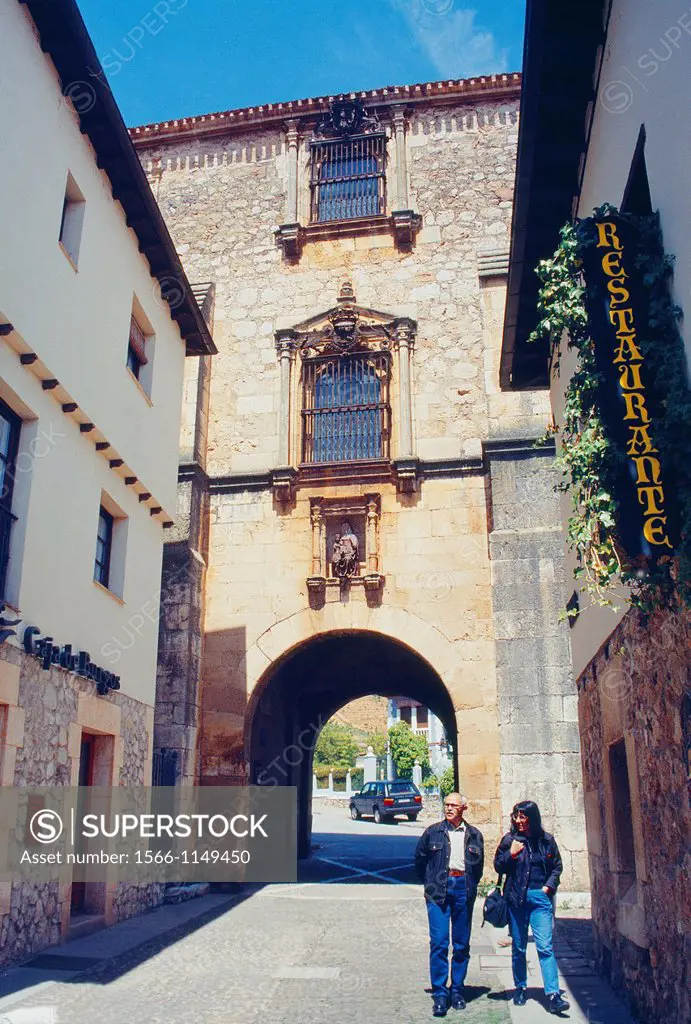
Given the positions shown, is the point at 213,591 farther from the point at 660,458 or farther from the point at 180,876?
the point at 660,458

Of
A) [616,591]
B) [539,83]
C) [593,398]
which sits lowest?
[616,591]

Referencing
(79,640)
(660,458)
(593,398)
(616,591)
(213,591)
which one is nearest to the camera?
(660,458)

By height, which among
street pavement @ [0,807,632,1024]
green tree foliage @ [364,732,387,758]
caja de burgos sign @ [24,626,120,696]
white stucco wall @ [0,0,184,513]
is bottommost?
street pavement @ [0,807,632,1024]

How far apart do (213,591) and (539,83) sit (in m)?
9.52

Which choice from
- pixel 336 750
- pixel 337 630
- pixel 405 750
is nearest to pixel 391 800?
pixel 405 750

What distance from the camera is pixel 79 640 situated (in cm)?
923

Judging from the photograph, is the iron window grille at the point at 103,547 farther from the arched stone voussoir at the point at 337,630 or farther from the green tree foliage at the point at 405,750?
the green tree foliage at the point at 405,750

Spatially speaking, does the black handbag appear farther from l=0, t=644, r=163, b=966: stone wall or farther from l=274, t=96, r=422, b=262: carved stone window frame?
l=274, t=96, r=422, b=262: carved stone window frame

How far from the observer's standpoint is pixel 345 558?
14.4 m

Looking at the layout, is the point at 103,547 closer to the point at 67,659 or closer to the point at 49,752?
the point at 67,659

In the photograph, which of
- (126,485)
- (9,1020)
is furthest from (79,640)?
(9,1020)

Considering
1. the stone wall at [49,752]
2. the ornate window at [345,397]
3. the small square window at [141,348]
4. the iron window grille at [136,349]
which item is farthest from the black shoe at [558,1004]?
the ornate window at [345,397]

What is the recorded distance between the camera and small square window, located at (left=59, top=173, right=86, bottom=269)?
9500 millimetres

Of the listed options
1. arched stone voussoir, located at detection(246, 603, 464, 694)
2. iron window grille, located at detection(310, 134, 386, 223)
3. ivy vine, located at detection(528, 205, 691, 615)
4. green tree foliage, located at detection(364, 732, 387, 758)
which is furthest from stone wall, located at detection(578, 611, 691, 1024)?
green tree foliage, located at detection(364, 732, 387, 758)
